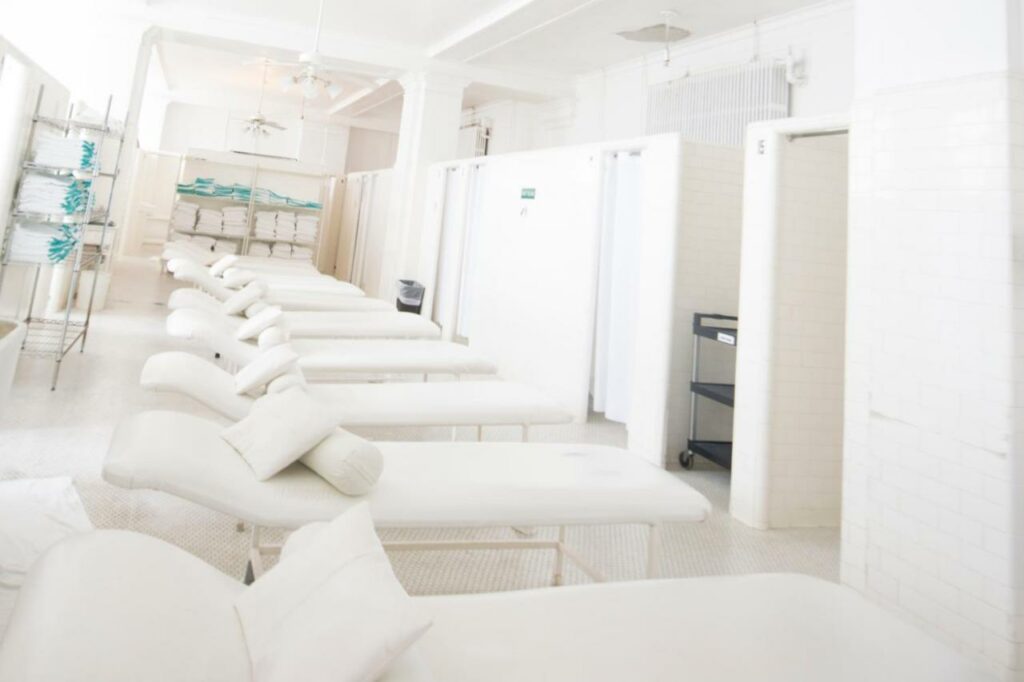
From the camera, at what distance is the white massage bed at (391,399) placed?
7.75 ft

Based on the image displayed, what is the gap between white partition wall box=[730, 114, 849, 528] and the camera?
9.49 feet

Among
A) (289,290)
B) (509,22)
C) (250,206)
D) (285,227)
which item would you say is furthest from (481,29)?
(250,206)

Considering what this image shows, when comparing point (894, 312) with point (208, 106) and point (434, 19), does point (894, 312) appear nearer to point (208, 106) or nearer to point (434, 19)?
point (434, 19)

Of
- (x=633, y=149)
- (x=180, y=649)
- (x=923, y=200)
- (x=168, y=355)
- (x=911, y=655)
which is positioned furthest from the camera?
(x=633, y=149)

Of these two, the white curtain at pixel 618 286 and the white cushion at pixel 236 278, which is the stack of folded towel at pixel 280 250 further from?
the white curtain at pixel 618 286

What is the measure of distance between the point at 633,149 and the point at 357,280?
6.57 metres

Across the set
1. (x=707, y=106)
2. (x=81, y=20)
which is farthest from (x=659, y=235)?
(x=81, y=20)

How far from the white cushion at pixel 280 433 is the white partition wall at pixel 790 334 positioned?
2008mm

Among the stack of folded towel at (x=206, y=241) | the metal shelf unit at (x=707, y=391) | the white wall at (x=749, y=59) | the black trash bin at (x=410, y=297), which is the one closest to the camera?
the metal shelf unit at (x=707, y=391)

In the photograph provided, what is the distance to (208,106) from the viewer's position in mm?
11977

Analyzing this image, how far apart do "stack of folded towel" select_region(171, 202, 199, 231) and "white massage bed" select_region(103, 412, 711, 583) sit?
783cm

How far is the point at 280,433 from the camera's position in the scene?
70.2 inches

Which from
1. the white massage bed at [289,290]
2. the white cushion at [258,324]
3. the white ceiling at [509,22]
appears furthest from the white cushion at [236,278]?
the white ceiling at [509,22]

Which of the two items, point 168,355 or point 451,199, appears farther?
point 451,199
